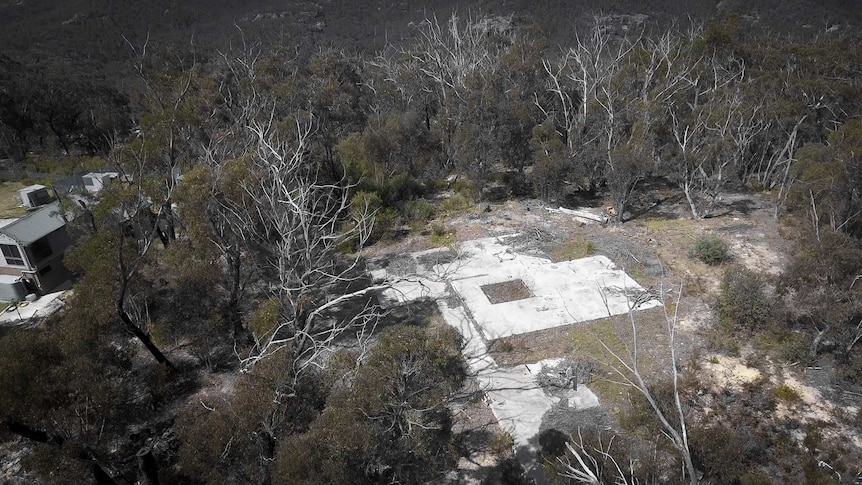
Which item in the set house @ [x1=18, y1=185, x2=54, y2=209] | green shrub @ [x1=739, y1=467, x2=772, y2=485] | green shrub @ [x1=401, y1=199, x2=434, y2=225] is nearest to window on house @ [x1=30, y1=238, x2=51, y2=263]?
house @ [x1=18, y1=185, x2=54, y2=209]

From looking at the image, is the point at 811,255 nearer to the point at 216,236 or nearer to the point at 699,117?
the point at 699,117

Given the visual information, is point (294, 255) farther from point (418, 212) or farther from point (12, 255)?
point (12, 255)

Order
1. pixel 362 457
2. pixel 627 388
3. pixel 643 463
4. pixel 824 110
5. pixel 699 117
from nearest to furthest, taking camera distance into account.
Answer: pixel 362 457 < pixel 643 463 < pixel 627 388 < pixel 699 117 < pixel 824 110

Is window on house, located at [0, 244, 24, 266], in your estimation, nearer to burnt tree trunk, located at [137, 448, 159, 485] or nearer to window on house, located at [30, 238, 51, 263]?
window on house, located at [30, 238, 51, 263]

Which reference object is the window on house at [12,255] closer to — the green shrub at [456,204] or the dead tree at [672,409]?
the green shrub at [456,204]

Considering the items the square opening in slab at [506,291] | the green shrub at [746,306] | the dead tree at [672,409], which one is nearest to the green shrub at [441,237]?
the square opening in slab at [506,291]

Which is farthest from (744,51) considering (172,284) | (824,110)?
(172,284)
